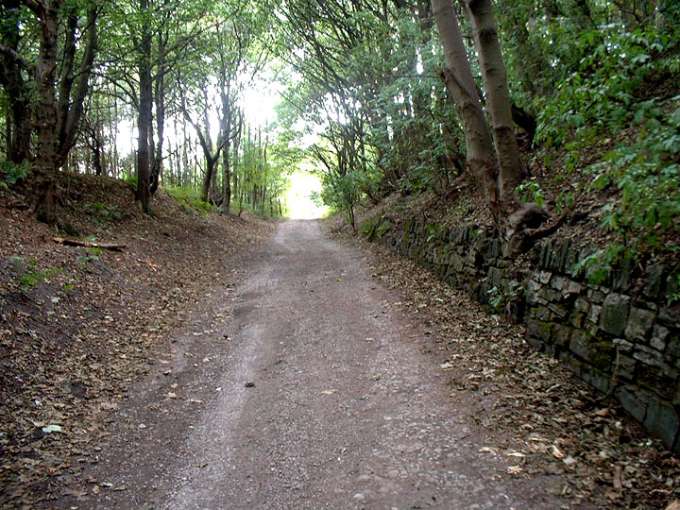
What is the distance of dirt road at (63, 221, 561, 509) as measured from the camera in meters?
3.64

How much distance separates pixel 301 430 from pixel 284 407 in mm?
534

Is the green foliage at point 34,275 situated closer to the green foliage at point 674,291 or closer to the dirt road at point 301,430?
the dirt road at point 301,430

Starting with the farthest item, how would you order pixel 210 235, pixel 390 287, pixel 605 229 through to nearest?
A: pixel 210 235
pixel 390 287
pixel 605 229

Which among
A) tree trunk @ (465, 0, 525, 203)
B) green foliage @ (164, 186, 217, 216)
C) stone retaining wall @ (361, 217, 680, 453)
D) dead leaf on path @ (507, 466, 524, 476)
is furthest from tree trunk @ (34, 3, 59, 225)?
dead leaf on path @ (507, 466, 524, 476)

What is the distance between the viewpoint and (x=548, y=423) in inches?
171

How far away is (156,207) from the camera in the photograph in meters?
16.8

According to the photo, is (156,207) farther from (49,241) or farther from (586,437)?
(586,437)

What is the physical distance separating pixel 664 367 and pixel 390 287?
613 centimetres

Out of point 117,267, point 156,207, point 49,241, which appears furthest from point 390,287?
point 156,207

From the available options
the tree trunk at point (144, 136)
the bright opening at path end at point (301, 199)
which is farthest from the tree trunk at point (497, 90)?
the bright opening at path end at point (301, 199)

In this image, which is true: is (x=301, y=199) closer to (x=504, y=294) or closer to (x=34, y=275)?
(x=34, y=275)

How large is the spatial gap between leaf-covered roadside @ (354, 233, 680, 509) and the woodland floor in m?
0.02

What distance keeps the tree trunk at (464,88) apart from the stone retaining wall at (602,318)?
1.31 metres

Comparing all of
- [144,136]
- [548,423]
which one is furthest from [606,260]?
[144,136]
